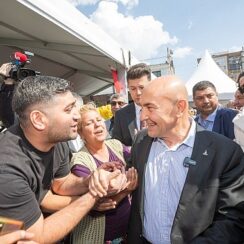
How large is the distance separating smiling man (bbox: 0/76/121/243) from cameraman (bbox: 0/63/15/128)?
2.79ft

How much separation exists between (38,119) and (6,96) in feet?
3.28

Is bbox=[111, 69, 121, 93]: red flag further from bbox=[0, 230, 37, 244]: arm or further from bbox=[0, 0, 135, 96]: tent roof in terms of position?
bbox=[0, 230, 37, 244]: arm

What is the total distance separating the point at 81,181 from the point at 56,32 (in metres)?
4.46

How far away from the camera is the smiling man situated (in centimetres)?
167

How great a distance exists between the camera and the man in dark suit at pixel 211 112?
388 cm

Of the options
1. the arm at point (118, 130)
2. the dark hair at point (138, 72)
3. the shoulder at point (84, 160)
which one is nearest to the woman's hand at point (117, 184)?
the shoulder at point (84, 160)

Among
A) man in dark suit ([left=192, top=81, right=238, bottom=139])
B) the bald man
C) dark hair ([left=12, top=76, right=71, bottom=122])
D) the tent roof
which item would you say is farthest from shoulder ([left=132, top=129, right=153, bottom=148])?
the tent roof

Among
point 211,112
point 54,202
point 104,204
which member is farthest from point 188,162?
point 211,112

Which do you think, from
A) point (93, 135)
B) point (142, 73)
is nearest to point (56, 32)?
point (142, 73)

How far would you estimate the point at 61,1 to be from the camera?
5.33 metres

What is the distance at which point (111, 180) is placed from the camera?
2027 mm

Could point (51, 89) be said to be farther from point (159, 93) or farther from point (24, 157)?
point (159, 93)

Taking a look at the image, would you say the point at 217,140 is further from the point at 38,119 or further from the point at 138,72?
the point at 138,72

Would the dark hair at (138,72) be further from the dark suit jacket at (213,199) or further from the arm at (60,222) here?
the arm at (60,222)
